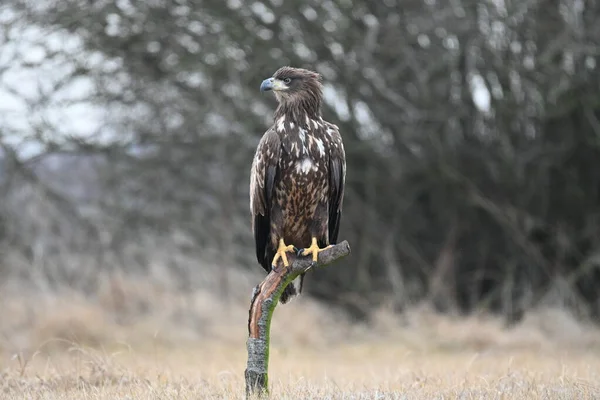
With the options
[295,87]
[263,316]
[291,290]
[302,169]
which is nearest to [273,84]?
[295,87]

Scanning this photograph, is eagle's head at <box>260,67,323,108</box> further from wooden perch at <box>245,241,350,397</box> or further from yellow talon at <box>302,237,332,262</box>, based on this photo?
wooden perch at <box>245,241,350,397</box>

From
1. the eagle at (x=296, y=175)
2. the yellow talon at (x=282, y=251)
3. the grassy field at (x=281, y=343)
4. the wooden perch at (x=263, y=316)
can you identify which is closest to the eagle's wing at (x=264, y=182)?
the eagle at (x=296, y=175)

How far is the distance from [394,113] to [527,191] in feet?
5.86

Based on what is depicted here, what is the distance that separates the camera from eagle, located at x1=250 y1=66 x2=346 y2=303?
5.13 metres

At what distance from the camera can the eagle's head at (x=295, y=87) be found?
5.33 meters

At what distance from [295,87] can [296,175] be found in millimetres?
586

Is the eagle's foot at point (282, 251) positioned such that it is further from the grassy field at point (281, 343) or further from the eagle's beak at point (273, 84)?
the eagle's beak at point (273, 84)

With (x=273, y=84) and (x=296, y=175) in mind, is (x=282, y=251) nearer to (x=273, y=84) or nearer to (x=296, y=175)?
(x=296, y=175)

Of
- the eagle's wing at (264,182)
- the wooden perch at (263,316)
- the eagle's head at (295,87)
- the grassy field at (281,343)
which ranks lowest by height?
the grassy field at (281,343)

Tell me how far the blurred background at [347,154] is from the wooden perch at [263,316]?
16.2ft

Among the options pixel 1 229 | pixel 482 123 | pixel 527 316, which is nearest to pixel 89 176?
pixel 1 229

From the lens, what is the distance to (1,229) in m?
10.5

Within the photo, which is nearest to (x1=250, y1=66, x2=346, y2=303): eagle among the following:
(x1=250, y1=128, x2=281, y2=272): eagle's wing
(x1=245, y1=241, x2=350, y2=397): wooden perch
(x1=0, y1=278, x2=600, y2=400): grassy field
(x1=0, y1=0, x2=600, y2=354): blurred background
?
(x1=250, y1=128, x2=281, y2=272): eagle's wing

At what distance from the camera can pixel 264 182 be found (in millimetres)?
5227
